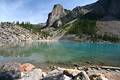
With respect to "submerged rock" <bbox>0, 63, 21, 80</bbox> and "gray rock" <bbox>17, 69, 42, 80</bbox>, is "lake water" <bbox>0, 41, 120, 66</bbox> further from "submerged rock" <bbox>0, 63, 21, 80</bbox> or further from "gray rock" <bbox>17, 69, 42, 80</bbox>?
"submerged rock" <bbox>0, 63, 21, 80</bbox>

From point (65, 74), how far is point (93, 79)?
2.71 m

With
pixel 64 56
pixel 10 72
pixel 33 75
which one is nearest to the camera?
pixel 10 72

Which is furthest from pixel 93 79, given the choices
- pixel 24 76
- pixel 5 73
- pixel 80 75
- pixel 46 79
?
pixel 5 73

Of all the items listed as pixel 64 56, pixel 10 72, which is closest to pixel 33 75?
pixel 10 72

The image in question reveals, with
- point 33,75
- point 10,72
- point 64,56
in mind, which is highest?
point 10,72

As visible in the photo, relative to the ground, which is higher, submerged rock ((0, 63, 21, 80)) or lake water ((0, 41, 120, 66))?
submerged rock ((0, 63, 21, 80))

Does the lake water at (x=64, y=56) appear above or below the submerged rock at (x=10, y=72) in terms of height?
below

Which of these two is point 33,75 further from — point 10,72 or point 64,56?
point 64,56

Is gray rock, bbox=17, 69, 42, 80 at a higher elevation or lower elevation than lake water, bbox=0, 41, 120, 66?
higher

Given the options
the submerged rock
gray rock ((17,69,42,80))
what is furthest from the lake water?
the submerged rock

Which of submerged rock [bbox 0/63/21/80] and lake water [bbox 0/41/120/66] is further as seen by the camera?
lake water [bbox 0/41/120/66]

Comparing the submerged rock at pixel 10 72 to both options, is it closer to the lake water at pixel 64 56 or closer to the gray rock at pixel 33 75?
the gray rock at pixel 33 75

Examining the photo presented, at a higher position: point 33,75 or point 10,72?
point 10,72

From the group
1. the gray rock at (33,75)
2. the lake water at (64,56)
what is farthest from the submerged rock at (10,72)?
the lake water at (64,56)
